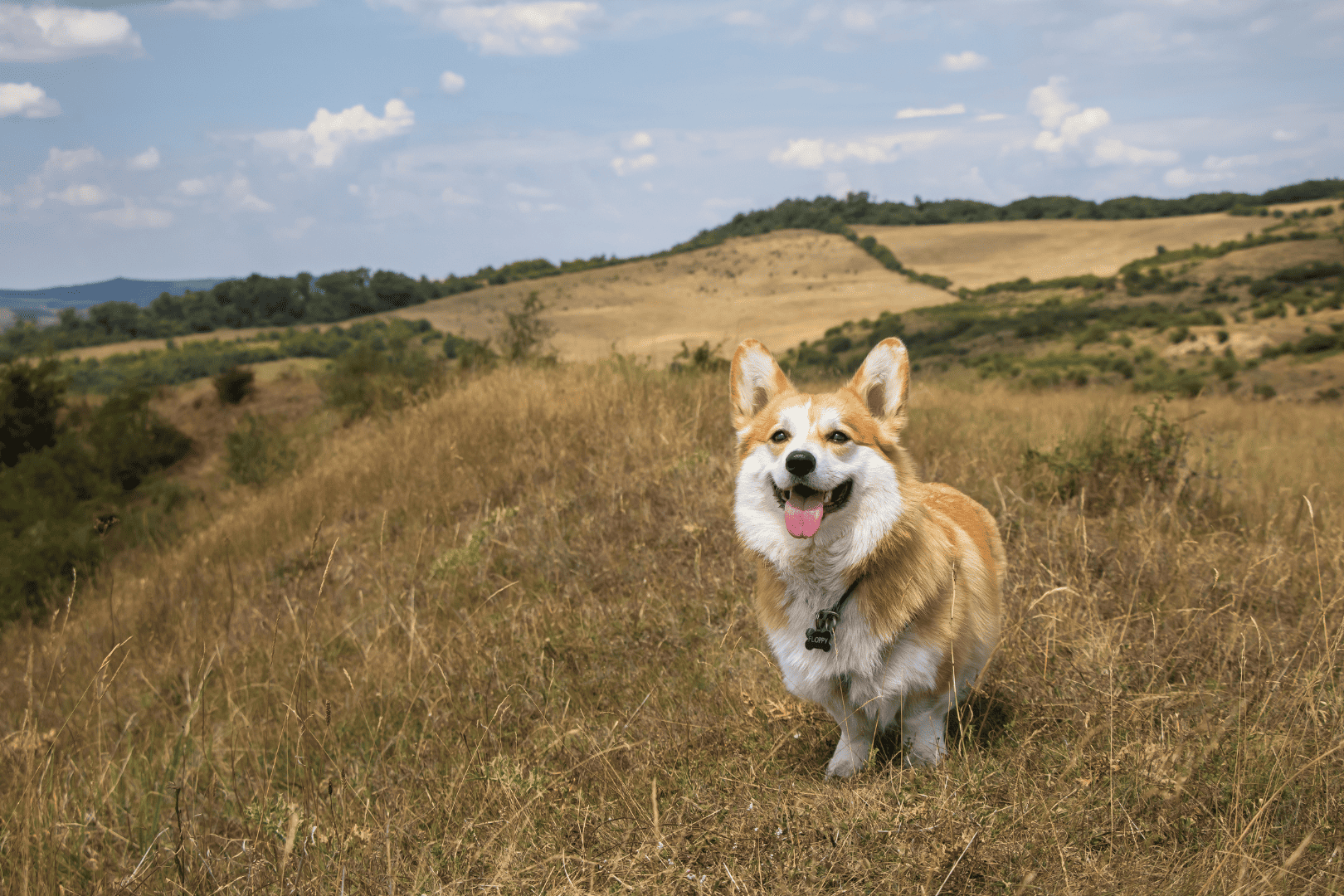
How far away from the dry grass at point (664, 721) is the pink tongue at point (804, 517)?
1.04 meters

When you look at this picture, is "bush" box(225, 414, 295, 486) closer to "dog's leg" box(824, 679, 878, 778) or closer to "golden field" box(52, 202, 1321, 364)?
"golden field" box(52, 202, 1321, 364)

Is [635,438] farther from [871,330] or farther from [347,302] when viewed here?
[347,302]

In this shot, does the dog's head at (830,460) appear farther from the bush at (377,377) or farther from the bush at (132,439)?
the bush at (132,439)

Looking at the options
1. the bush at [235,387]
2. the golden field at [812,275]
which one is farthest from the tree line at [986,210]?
the bush at [235,387]

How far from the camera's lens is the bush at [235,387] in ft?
76.5

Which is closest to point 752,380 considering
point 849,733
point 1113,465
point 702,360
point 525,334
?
point 849,733

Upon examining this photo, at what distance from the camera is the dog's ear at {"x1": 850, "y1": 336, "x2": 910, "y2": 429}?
3.00m

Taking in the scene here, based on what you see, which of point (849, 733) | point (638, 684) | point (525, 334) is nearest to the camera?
point (849, 733)

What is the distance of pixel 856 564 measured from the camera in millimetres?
2885

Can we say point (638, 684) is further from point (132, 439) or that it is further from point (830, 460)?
point (132, 439)

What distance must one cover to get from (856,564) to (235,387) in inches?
1003

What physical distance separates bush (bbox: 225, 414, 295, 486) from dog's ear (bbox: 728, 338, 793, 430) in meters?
13.4

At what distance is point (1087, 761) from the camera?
288 cm

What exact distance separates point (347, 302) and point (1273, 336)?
4101cm
